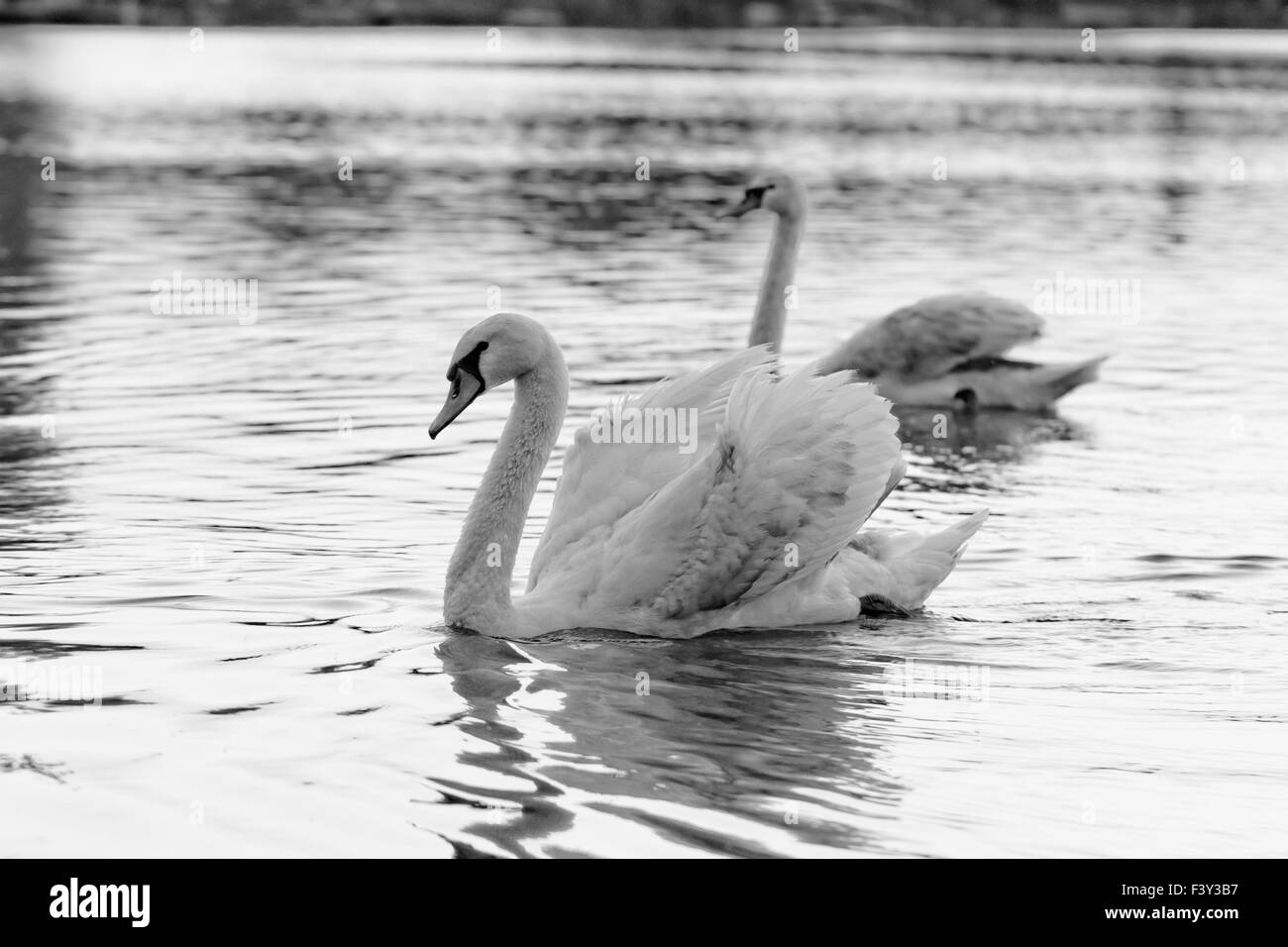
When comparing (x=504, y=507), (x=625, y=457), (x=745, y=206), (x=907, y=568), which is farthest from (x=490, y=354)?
(x=745, y=206)

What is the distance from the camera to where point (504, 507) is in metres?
8.27

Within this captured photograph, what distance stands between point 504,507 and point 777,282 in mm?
5768

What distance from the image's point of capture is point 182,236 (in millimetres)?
22172

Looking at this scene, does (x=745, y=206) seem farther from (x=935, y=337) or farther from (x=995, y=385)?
(x=995, y=385)

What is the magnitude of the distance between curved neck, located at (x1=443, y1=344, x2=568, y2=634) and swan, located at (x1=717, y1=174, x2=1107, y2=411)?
546 cm

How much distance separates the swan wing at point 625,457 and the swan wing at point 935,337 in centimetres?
527

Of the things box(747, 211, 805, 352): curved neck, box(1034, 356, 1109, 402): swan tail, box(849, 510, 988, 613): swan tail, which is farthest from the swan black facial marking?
box(1034, 356, 1109, 402): swan tail

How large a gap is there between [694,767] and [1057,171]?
28.4 meters

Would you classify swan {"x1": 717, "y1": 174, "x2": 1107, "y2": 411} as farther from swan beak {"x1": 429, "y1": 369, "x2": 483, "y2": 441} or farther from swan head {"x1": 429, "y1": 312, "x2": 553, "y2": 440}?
swan beak {"x1": 429, "y1": 369, "x2": 483, "y2": 441}

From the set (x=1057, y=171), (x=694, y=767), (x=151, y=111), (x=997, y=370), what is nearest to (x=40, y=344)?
(x=997, y=370)

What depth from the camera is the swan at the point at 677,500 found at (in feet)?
26.0

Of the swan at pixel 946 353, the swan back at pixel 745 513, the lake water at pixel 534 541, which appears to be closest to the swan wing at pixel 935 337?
the swan at pixel 946 353

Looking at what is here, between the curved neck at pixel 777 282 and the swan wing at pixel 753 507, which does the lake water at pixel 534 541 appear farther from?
the curved neck at pixel 777 282
